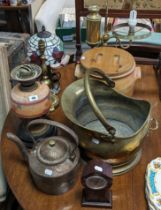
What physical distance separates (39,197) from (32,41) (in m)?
0.95

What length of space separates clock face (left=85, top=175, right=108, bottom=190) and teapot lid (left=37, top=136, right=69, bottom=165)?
9cm

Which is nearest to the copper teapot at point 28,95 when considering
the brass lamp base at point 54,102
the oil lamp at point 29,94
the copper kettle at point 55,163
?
the oil lamp at point 29,94

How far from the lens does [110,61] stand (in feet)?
3.76

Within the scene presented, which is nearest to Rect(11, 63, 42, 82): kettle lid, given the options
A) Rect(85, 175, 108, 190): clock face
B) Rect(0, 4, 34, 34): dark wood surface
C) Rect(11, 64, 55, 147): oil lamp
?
Rect(11, 64, 55, 147): oil lamp

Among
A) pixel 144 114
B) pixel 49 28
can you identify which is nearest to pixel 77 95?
pixel 144 114

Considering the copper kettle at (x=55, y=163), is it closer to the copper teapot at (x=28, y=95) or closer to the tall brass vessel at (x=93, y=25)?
the copper teapot at (x=28, y=95)

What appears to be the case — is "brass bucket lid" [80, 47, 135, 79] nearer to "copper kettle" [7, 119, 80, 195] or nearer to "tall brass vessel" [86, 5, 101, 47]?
"tall brass vessel" [86, 5, 101, 47]

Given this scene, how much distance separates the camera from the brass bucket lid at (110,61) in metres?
1.08

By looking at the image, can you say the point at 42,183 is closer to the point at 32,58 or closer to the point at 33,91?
the point at 33,91

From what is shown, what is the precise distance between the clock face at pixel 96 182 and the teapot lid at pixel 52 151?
3.7 inches

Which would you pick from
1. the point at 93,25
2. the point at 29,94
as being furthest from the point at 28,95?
the point at 93,25

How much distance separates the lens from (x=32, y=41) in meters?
1.56

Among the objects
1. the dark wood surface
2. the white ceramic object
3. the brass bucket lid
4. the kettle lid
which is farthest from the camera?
the dark wood surface

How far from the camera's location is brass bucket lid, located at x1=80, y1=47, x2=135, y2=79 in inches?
42.6
